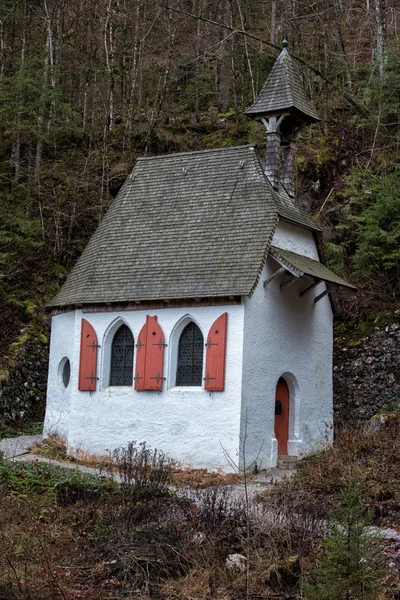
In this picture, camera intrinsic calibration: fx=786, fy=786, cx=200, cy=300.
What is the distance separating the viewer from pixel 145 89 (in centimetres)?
3466

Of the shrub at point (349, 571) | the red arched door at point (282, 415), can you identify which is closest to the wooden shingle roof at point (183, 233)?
the red arched door at point (282, 415)

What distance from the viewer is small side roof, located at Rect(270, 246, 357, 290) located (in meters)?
17.0

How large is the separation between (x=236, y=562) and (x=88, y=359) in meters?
10.2

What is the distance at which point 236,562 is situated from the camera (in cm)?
920

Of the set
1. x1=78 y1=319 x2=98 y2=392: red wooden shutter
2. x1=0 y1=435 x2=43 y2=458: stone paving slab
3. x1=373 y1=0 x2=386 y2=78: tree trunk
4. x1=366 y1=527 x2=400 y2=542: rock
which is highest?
x1=373 y1=0 x2=386 y2=78: tree trunk

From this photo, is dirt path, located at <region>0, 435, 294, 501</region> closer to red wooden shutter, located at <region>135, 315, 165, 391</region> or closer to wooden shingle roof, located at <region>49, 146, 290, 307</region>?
red wooden shutter, located at <region>135, 315, 165, 391</region>

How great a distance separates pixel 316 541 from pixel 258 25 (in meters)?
29.3

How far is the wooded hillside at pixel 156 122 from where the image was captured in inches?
945

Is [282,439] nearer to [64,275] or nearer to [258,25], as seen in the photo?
[64,275]

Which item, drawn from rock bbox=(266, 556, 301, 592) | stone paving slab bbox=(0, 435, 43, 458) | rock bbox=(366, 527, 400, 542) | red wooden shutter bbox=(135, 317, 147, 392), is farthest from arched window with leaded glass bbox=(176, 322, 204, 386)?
rock bbox=(266, 556, 301, 592)

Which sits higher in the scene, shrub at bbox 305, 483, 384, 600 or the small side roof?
the small side roof

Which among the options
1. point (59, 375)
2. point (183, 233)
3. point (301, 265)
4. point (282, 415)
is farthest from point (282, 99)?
point (59, 375)

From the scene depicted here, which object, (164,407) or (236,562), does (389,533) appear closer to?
(236,562)

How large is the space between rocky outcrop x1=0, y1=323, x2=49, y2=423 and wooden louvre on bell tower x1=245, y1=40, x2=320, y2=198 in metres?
8.55
